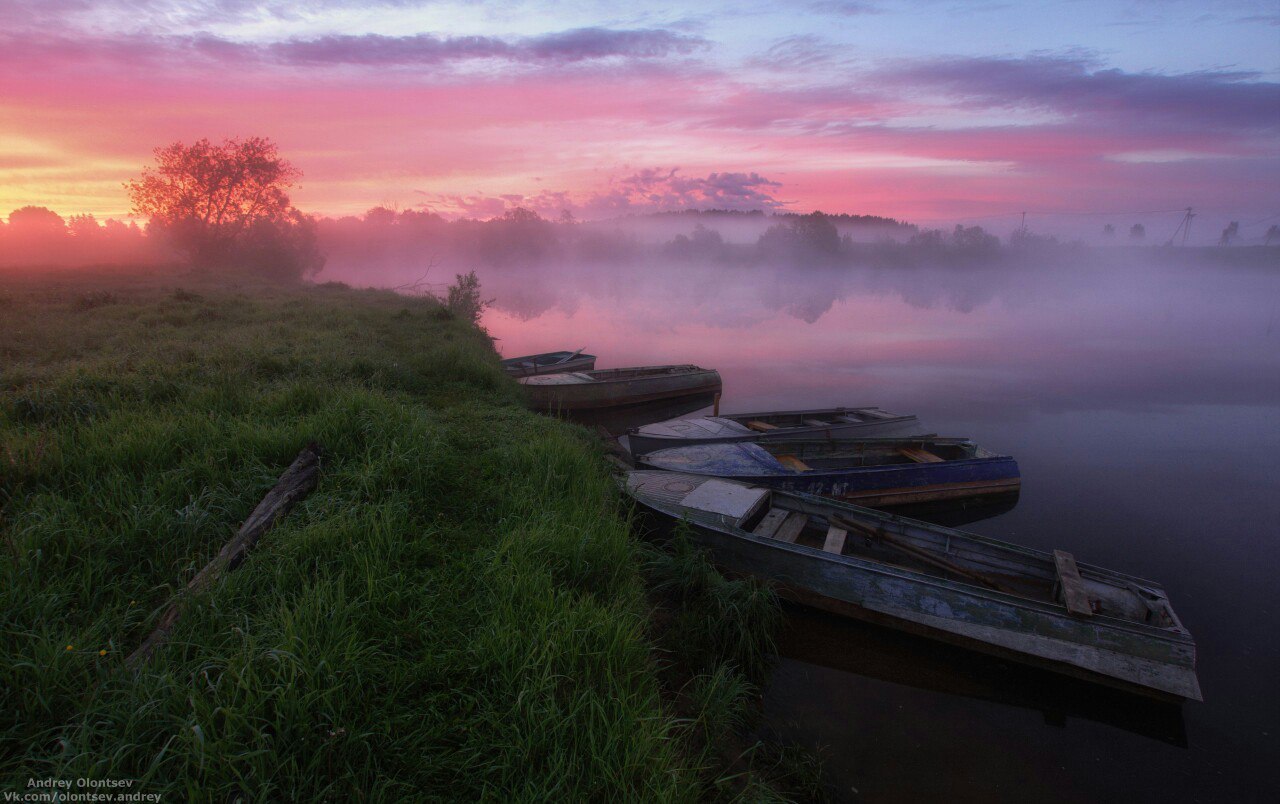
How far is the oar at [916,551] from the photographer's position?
641 centimetres

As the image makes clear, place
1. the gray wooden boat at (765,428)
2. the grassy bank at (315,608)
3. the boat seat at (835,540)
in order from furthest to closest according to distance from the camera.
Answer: the gray wooden boat at (765,428) → the boat seat at (835,540) → the grassy bank at (315,608)

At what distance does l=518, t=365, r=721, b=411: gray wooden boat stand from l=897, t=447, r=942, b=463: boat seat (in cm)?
702

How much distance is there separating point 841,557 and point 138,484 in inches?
255

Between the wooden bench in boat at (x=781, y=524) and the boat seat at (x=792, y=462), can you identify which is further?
the boat seat at (x=792, y=462)

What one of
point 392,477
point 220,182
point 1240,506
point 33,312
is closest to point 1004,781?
point 392,477

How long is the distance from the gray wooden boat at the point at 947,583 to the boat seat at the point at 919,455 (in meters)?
3.60

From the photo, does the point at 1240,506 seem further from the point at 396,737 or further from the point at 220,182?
the point at 220,182

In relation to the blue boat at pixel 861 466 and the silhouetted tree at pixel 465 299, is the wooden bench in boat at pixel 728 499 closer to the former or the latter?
the blue boat at pixel 861 466

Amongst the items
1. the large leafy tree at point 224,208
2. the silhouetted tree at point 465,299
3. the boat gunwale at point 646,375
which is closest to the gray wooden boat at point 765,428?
the boat gunwale at point 646,375

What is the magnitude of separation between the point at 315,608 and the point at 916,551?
6489 millimetres

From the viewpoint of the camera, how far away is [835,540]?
6738 mm

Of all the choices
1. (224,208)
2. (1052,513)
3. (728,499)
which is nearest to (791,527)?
(728,499)

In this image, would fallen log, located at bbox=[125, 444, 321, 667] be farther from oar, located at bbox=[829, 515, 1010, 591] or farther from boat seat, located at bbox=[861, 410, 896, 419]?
boat seat, located at bbox=[861, 410, 896, 419]

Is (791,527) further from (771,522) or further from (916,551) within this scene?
(916,551)
